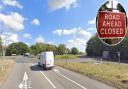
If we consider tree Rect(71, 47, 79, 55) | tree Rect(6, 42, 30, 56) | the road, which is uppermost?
tree Rect(6, 42, 30, 56)

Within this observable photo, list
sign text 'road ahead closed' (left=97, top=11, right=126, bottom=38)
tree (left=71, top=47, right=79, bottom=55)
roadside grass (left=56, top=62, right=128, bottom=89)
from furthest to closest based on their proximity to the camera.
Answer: tree (left=71, top=47, right=79, bottom=55), roadside grass (left=56, top=62, right=128, bottom=89), sign text 'road ahead closed' (left=97, top=11, right=126, bottom=38)

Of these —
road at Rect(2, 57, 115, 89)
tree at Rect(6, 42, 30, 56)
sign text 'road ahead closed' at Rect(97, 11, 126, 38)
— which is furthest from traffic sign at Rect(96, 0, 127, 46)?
tree at Rect(6, 42, 30, 56)

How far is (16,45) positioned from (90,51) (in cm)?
7016

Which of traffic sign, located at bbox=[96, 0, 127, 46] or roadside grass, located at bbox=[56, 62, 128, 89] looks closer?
traffic sign, located at bbox=[96, 0, 127, 46]

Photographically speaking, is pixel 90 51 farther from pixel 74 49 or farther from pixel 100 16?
pixel 100 16

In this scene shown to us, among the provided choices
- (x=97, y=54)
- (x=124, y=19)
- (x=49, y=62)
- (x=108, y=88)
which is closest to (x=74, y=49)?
(x=97, y=54)

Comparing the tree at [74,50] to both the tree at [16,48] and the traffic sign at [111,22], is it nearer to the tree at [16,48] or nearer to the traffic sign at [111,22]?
the tree at [16,48]

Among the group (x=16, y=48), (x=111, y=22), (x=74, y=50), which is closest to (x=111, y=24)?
(x=111, y=22)

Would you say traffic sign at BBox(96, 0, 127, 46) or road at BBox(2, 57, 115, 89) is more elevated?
traffic sign at BBox(96, 0, 127, 46)

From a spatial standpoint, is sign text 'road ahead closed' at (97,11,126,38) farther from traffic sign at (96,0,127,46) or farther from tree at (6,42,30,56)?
tree at (6,42,30,56)

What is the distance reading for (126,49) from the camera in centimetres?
8831

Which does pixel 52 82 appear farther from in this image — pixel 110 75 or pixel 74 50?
pixel 74 50

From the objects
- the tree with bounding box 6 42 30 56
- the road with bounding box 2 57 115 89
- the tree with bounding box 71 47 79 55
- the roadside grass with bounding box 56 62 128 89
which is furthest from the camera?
the tree with bounding box 6 42 30 56

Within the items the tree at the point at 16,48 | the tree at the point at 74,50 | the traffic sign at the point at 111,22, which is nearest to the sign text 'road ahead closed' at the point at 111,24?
the traffic sign at the point at 111,22
